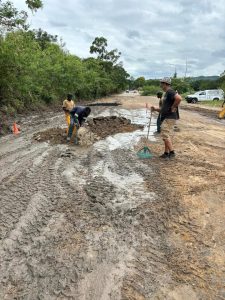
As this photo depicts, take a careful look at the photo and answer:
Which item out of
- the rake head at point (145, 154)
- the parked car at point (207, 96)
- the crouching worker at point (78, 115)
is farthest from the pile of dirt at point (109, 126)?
the parked car at point (207, 96)

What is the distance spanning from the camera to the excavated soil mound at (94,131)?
11.8 m

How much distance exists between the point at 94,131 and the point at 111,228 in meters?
9.15

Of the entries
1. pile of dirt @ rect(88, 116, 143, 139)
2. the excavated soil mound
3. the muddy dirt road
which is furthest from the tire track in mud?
pile of dirt @ rect(88, 116, 143, 139)

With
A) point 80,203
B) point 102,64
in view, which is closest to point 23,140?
point 80,203

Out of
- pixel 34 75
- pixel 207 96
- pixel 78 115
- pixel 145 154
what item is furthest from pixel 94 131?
pixel 207 96

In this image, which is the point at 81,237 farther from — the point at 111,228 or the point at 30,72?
the point at 30,72

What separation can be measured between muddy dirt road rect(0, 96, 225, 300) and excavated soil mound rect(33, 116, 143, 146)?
8.13 ft

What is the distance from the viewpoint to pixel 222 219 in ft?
18.2

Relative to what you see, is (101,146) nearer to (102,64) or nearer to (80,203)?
(80,203)

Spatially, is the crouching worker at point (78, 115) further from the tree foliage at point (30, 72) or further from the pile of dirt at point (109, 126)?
the tree foliage at point (30, 72)

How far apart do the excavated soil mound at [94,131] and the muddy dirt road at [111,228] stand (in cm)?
248

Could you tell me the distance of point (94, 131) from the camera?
14.1 m

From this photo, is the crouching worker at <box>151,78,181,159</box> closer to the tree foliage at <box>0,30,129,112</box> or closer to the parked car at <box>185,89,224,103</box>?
the tree foliage at <box>0,30,129,112</box>

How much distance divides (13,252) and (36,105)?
67.8 ft
